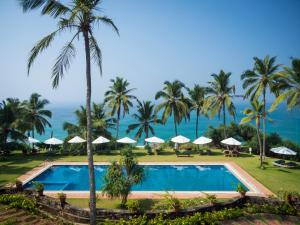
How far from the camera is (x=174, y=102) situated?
31.2m

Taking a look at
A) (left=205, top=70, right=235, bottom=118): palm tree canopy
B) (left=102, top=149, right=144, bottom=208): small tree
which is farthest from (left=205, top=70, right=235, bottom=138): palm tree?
(left=102, top=149, right=144, bottom=208): small tree

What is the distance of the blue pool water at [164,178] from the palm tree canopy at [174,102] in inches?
351

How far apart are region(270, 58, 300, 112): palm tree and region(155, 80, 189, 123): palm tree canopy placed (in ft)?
47.2

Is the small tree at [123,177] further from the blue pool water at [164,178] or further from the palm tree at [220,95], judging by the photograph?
the palm tree at [220,95]

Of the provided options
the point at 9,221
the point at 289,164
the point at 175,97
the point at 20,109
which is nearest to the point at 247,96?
the point at 289,164

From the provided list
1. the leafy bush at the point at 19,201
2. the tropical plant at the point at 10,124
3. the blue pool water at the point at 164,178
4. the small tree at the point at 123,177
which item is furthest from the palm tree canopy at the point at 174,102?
the leafy bush at the point at 19,201

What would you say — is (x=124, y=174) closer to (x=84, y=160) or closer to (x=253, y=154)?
(x=84, y=160)

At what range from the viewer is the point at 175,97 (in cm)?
3153

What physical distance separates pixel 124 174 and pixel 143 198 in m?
2.13

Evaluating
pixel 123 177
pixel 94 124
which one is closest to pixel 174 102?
pixel 94 124

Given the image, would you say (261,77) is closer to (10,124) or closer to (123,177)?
(123,177)

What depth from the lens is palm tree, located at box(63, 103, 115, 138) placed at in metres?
30.4

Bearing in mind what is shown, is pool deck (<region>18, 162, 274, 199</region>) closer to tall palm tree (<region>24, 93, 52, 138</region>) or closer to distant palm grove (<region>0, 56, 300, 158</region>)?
distant palm grove (<region>0, 56, 300, 158</region>)

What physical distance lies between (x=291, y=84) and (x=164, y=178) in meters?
12.0
